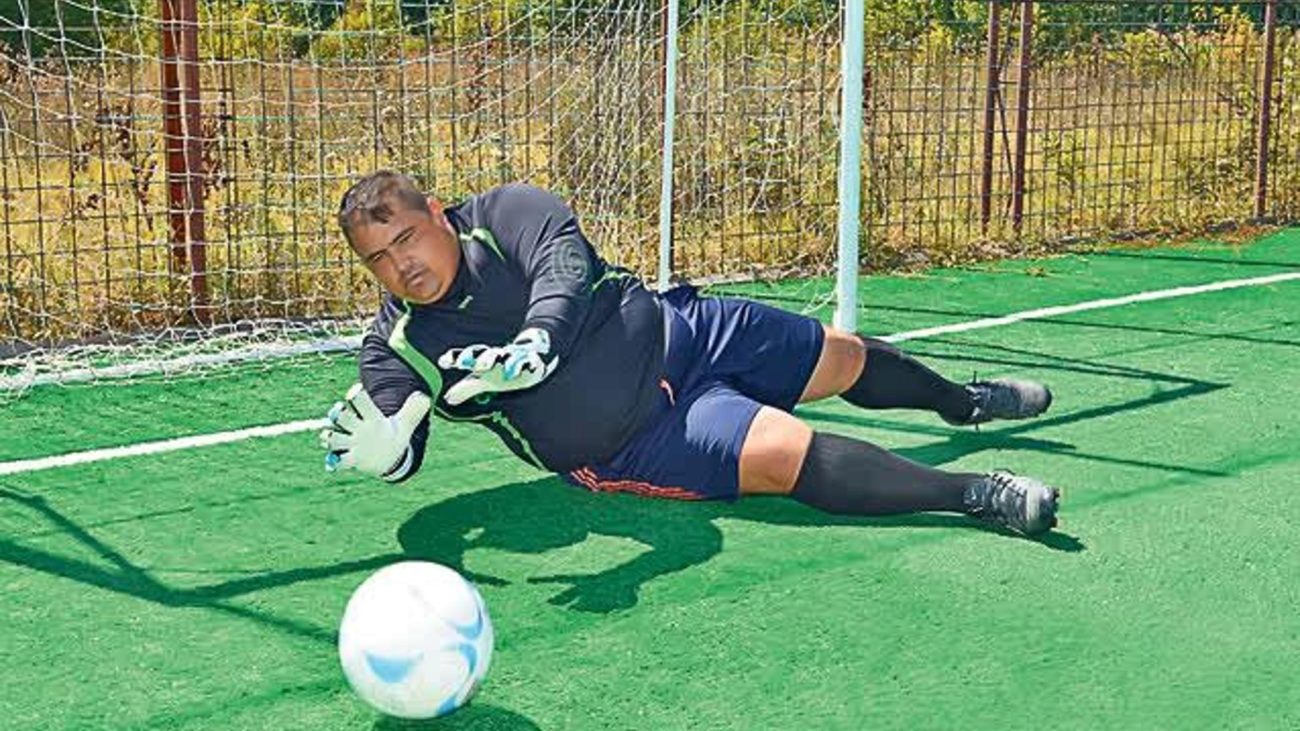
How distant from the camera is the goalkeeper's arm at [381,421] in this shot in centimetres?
422

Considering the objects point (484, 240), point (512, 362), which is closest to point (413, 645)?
point (512, 362)

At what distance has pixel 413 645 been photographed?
3.14 m

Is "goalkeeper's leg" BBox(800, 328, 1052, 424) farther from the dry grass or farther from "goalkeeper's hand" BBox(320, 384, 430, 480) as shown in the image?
the dry grass

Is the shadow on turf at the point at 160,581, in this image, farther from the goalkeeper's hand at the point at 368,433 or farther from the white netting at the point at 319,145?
the white netting at the point at 319,145

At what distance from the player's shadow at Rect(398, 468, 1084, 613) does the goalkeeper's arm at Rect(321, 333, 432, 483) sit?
0.72ft

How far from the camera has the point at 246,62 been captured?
743cm

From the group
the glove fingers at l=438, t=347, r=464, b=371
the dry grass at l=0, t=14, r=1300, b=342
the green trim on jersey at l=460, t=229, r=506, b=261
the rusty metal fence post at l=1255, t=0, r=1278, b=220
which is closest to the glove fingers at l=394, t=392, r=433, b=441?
the glove fingers at l=438, t=347, r=464, b=371

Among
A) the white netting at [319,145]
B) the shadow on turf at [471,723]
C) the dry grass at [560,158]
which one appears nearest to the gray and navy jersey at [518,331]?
the shadow on turf at [471,723]

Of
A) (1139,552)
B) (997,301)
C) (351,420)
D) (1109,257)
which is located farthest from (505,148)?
(1139,552)

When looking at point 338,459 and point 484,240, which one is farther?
point 484,240

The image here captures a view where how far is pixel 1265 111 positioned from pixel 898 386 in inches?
292

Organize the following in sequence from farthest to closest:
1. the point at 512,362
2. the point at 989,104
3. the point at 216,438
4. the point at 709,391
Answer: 1. the point at 989,104
2. the point at 216,438
3. the point at 709,391
4. the point at 512,362

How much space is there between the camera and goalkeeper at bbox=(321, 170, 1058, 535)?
4.23 metres

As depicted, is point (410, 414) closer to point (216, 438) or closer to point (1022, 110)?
point (216, 438)
